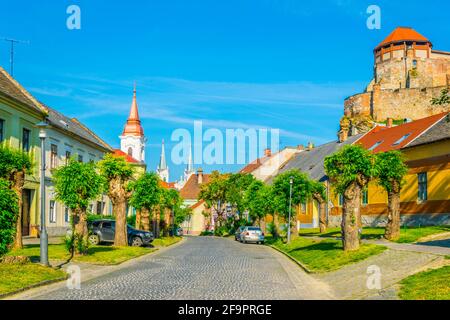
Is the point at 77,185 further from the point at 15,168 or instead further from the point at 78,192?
the point at 15,168

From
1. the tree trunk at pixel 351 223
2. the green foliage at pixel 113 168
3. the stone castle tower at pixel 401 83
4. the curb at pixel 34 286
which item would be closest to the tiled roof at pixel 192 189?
the stone castle tower at pixel 401 83

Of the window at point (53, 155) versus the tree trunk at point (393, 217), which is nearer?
the tree trunk at point (393, 217)

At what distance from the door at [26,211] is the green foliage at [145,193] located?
7.67 metres

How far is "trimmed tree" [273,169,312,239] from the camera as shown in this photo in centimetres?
4016

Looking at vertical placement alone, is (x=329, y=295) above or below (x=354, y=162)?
below

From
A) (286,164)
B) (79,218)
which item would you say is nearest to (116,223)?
(79,218)

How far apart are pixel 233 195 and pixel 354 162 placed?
5061 cm

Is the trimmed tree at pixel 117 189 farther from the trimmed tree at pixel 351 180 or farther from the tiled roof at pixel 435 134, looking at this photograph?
the tiled roof at pixel 435 134

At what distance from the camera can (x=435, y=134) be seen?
38.9 meters

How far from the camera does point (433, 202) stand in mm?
37406

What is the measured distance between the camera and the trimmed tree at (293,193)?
40.2 metres

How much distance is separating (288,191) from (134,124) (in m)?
75.6

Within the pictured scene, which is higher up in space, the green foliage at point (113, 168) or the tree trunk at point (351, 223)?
the green foliage at point (113, 168)
